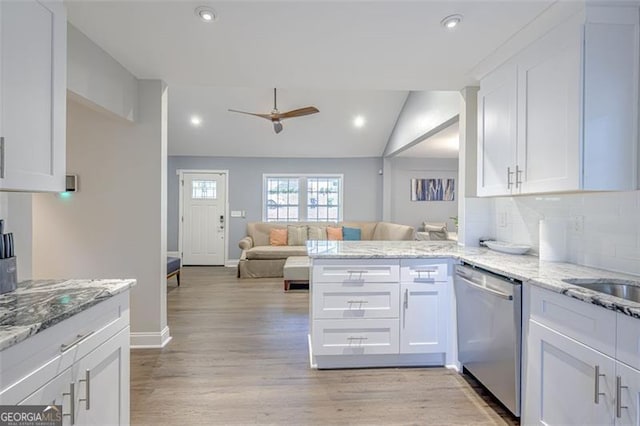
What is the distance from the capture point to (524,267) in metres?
1.96

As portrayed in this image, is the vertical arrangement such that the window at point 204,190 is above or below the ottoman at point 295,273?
above

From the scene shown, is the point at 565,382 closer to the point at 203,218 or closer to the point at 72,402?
the point at 72,402

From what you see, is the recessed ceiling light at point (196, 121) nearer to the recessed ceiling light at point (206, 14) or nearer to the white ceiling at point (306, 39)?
the white ceiling at point (306, 39)

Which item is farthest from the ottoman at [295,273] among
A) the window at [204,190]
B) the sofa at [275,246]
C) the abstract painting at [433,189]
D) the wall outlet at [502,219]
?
the abstract painting at [433,189]

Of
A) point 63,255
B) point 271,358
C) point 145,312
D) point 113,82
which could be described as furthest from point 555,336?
point 63,255

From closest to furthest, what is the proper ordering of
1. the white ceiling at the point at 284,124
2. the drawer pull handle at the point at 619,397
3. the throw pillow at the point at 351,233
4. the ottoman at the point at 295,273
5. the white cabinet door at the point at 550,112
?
the drawer pull handle at the point at 619,397 < the white cabinet door at the point at 550,112 < the ottoman at the point at 295,273 < the white ceiling at the point at 284,124 < the throw pillow at the point at 351,233

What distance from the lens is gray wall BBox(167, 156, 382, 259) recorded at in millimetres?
7020

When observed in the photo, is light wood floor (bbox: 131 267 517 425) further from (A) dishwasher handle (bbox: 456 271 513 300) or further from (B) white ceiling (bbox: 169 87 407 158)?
(B) white ceiling (bbox: 169 87 407 158)

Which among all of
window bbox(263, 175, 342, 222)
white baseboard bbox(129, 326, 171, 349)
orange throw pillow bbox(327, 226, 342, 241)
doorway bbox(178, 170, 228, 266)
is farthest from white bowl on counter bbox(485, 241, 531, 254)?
doorway bbox(178, 170, 228, 266)

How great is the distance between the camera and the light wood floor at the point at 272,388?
1943 mm

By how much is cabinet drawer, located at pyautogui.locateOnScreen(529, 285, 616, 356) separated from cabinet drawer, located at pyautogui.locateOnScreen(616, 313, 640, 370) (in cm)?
2

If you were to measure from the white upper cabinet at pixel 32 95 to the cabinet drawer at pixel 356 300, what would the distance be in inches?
68.4

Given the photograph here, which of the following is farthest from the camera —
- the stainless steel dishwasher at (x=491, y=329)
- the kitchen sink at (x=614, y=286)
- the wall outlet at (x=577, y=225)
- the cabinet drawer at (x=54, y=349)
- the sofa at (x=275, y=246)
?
the sofa at (x=275, y=246)

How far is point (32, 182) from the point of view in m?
1.29
